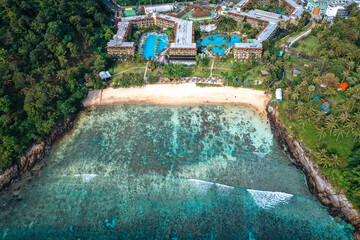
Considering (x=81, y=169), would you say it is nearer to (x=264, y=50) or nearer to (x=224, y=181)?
(x=224, y=181)

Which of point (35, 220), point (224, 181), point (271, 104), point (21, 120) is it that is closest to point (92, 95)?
point (21, 120)

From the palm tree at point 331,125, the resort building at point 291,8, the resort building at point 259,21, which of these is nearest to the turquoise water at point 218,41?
the resort building at point 259,21

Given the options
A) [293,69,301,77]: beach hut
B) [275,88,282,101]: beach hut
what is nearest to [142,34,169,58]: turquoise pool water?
[275,88,282,101]: beach hut

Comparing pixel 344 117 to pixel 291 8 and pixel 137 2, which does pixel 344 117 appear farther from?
pixel 137 2

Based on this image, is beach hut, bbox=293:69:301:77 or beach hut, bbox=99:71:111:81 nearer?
beach hut, bbox=293:69:301:77

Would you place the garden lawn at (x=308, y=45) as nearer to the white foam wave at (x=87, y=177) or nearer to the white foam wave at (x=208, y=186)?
the white foam wave at (x=208, y=186)

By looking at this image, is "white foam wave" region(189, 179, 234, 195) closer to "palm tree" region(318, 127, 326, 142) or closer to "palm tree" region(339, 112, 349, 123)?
"palm tree" region(318, 127, 326, 142)

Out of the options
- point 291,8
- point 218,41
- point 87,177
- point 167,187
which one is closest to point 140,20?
point 218,41
